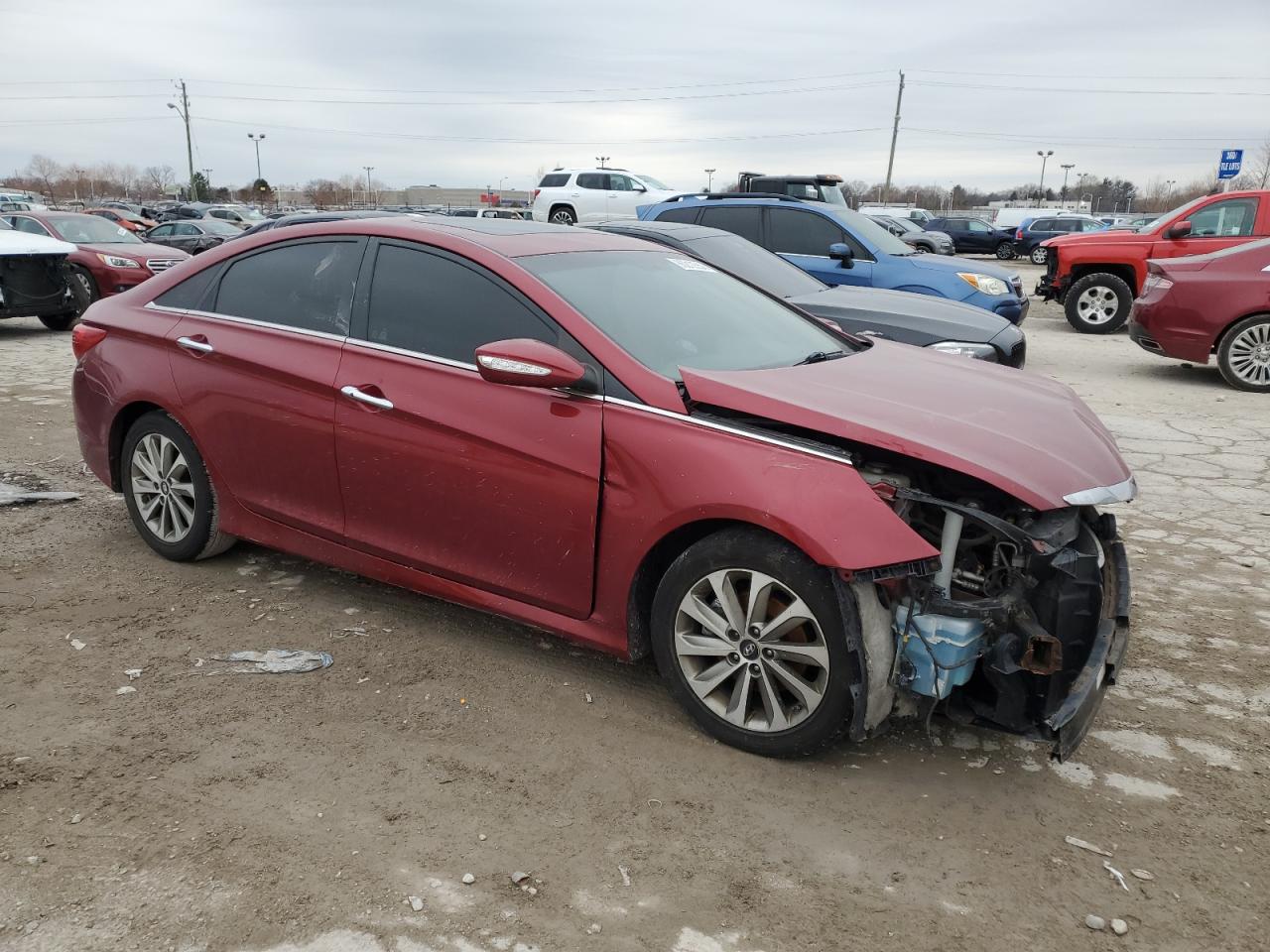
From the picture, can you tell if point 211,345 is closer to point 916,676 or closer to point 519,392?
point 519,392

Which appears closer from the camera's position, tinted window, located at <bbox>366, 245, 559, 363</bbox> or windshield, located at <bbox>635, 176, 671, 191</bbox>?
tinted window, located at <bbox>366, 245, 559, 363</bbox>

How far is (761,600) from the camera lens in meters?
2.95

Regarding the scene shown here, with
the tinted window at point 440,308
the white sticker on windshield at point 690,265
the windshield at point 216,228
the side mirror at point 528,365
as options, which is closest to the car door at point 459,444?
the tinted window at point 440,308

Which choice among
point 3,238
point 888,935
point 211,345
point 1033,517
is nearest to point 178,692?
point 211,345

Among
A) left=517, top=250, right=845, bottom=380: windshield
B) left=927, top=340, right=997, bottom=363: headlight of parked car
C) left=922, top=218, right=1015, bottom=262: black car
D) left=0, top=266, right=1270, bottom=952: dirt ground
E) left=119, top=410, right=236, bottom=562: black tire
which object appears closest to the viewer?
left=0, top=266, right=1270, bottom=952: dirt ground

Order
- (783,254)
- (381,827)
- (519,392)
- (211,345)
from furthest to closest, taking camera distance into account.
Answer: (783,254), (211,345), (519,392), (381,827)

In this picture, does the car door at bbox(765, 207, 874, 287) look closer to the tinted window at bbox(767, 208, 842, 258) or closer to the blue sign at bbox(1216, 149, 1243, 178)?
the tinted window at bbox(767, 208, 842, 258)

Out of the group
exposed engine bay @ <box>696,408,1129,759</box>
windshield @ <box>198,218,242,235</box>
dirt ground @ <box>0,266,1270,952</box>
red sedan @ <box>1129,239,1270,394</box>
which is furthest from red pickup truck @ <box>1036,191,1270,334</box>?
windshield @ <box>198,218,242,235</box>

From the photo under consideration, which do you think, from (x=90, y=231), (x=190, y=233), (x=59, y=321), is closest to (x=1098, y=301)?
(x=59, y=321)

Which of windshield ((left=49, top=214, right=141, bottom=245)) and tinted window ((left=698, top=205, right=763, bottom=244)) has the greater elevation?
tinted window ((left=698, top=205, right=763, bottom=244))

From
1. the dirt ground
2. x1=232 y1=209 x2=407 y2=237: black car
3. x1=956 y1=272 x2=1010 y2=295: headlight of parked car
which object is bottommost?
the dirt ground

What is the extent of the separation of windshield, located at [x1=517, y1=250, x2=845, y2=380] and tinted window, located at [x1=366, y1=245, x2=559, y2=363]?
0.54 ft

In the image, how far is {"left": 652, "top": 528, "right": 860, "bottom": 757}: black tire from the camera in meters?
2.83

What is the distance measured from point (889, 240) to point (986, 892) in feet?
27.8
